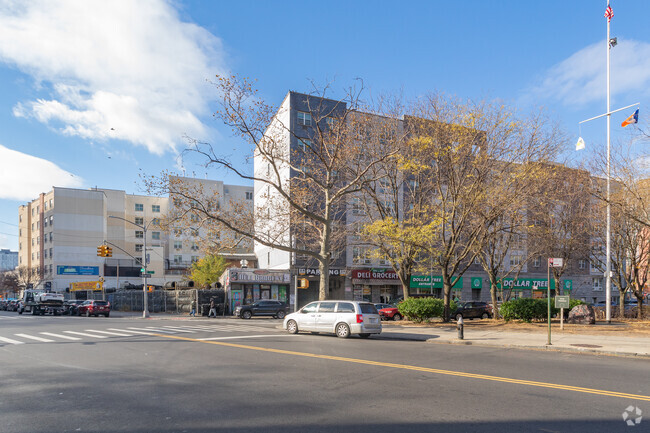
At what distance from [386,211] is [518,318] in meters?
9.92

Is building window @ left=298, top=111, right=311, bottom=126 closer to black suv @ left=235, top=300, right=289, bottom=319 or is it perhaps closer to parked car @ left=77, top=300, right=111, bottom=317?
black suv @ left=235, top=300, right=289, bottom=319

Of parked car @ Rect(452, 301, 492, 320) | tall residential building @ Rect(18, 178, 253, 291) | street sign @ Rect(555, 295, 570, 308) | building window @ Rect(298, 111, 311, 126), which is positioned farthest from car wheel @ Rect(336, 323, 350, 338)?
tall residential building @ Rect(18, 178, 253, 291)

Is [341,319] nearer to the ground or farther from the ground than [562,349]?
farther from the ground

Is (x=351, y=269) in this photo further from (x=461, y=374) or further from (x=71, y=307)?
(x=461, y=374)

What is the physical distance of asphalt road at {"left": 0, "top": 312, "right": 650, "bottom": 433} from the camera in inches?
250

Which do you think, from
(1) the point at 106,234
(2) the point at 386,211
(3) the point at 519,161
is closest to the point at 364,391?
(3) the point at 519,161

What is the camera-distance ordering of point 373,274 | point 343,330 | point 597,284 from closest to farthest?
point 343,330
point 373,274
point 597,284

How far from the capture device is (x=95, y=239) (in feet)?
265

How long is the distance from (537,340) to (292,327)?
33.5 ft

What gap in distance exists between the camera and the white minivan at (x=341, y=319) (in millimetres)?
18406

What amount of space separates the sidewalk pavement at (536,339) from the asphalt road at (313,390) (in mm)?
1247

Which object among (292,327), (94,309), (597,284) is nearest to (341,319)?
(292,327)

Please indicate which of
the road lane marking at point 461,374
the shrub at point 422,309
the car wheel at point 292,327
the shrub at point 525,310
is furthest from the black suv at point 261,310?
the road lane marking at point 461,374

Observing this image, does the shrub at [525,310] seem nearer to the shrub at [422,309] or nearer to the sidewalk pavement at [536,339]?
the sidewalk pavement at [536,339]
